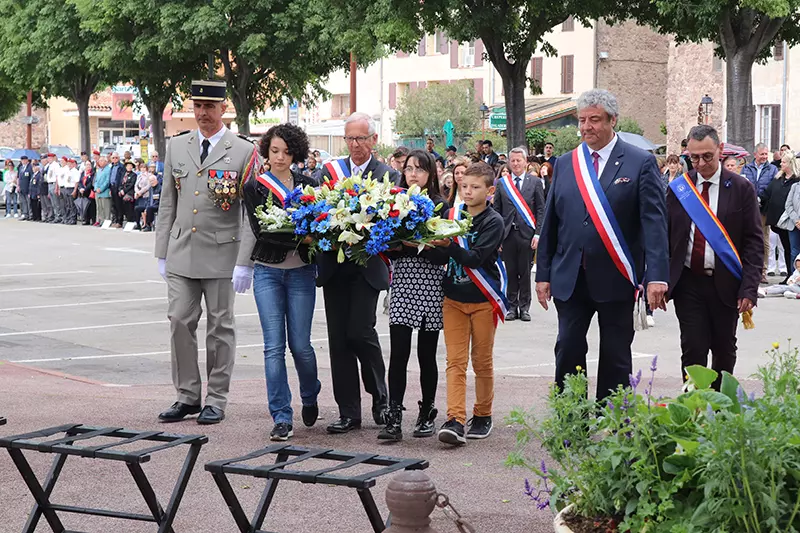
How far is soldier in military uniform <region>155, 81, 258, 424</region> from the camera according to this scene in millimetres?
8445

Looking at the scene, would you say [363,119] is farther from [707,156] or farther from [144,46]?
[144,46]

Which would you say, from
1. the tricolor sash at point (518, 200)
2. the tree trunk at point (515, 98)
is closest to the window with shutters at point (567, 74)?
the tree trunk at point (515, 98)

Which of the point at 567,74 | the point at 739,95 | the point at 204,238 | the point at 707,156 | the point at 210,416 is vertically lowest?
the point at 210,416

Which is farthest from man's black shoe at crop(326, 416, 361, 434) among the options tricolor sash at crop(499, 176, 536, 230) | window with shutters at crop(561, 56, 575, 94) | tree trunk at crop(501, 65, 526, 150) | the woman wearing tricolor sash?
window with shutters at crop(561, 56, 575, 94)

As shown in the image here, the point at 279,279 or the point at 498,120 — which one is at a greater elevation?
the point at 498,120

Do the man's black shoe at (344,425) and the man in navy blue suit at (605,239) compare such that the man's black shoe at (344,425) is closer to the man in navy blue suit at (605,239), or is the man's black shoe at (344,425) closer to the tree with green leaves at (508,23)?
the man in navy blue suit at (605,239)

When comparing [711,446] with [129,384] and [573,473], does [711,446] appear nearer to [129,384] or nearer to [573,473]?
[573,473]

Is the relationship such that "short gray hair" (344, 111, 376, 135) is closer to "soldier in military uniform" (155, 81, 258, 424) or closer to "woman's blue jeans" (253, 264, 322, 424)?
"soldier in military uniform" (155, 81, 258, 424)

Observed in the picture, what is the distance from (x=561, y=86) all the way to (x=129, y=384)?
52060mm

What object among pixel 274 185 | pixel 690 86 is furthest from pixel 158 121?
pixel 274 185

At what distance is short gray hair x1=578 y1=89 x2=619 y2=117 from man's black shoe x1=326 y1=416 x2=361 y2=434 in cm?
246

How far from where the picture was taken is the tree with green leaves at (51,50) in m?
42.4

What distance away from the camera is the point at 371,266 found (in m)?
7.99

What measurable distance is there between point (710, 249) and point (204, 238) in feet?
10.4
